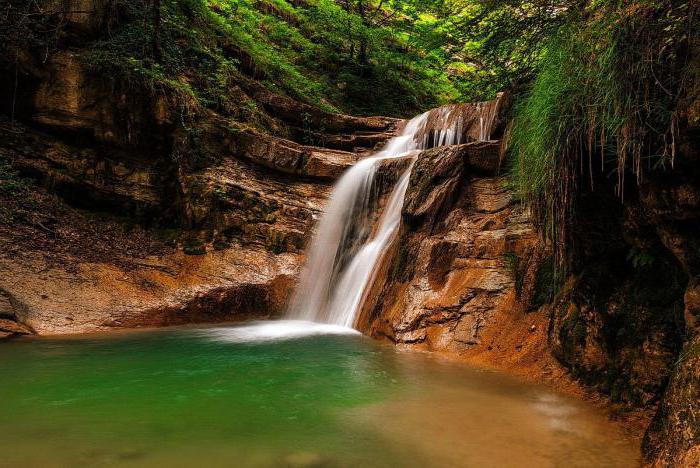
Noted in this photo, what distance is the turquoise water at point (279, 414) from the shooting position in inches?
102

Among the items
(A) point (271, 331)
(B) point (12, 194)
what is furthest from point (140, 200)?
(A) point (271, 331)

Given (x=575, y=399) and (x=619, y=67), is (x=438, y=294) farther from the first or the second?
(x=619, y=67)

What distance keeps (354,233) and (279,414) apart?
5.85 m

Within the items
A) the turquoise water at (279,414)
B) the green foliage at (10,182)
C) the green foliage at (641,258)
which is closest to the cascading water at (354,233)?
the turquoise water at (279,414)

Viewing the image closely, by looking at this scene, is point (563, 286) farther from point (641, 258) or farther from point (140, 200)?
point (140, 200)

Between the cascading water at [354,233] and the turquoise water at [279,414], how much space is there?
2549 mm

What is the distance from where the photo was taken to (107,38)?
9047 millimetres

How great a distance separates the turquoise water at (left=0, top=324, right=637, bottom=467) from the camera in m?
2.59

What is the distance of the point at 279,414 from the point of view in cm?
328

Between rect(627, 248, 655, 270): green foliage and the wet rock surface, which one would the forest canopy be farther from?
rect(627, 248, 655, 270): green foliage

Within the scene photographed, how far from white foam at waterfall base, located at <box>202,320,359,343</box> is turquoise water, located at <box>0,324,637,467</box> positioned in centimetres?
108

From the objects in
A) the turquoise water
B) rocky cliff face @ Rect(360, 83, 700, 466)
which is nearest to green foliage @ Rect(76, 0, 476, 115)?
rocky cliff face @ Rect(360, 83, 700, 466)

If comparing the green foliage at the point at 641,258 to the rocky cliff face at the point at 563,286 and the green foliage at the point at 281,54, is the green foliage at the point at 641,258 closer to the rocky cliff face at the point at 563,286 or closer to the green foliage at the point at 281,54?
the rocky cliff face at the point at 563,286

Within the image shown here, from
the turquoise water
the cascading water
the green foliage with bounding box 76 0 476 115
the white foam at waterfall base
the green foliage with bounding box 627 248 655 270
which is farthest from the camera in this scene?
the green foliage with bounding box 76 0 476 115
